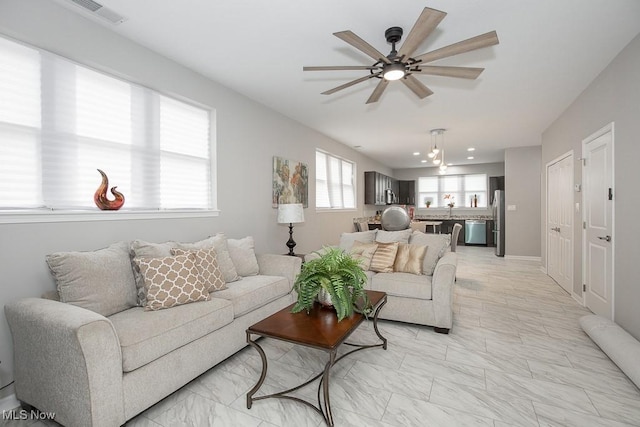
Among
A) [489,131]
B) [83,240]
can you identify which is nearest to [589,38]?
[489,131]

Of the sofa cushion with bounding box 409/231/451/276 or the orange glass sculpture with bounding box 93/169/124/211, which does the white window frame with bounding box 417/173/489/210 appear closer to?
the sofa cushion with bounding box 409/231/451/276

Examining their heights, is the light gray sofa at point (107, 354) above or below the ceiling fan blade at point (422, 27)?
below

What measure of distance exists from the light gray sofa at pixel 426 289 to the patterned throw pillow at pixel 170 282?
72.5 inches

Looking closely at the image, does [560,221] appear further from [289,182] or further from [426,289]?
[289,182]

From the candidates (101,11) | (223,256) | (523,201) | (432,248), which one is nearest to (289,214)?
(223,256)

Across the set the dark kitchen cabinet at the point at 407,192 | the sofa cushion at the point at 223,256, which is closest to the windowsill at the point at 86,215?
the sofa cushion at the point at 223,256

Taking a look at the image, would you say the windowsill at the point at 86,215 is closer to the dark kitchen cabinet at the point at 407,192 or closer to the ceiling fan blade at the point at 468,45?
the ceiling fan blade at the point at 468,45

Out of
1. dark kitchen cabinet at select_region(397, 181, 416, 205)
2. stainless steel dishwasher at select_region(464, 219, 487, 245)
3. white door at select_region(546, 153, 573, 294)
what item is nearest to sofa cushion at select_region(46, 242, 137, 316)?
white door at select_region(546, 153, 573, 294)

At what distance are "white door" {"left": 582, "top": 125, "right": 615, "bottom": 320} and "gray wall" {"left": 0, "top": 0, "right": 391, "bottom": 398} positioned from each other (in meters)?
3.90

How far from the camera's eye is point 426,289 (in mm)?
3098

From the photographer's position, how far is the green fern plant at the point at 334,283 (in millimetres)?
2029

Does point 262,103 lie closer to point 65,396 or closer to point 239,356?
point 239,356

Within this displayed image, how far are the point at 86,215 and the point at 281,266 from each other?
179 centimetres

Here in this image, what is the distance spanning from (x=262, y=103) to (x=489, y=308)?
4.03 metres
